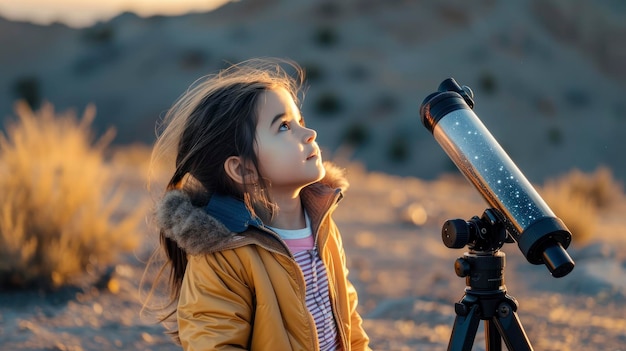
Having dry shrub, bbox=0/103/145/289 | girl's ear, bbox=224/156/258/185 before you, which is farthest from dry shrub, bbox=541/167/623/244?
girl's ear, bbox=224/156/258/185

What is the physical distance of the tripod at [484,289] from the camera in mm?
2566

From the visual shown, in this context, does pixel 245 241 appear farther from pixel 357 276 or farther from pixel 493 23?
pixel 493 23

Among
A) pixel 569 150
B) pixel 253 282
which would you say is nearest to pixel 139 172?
pixel 253 282

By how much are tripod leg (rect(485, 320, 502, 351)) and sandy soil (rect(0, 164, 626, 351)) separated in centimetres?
175

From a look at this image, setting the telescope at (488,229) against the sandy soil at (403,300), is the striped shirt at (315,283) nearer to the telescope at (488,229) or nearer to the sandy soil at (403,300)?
the telescope at (488,229)

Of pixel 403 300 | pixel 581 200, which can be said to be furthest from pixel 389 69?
pixel 403 300

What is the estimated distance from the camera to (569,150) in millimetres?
30406

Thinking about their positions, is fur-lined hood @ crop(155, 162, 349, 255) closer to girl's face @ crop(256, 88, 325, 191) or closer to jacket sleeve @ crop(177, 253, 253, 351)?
Answer: jacket sleeve @ crop(177, 253, 253, 351)

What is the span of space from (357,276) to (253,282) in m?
4.77

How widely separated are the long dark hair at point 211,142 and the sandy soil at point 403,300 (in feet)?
5.99

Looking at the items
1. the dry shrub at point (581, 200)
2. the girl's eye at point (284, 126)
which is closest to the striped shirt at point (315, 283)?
the girl's eye at point (284, 126)

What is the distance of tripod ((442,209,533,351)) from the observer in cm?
257

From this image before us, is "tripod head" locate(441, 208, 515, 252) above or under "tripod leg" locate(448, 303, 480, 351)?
above

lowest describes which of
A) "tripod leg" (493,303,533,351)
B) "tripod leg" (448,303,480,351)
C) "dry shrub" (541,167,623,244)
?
"tripod leg" (448,303,480,351)
